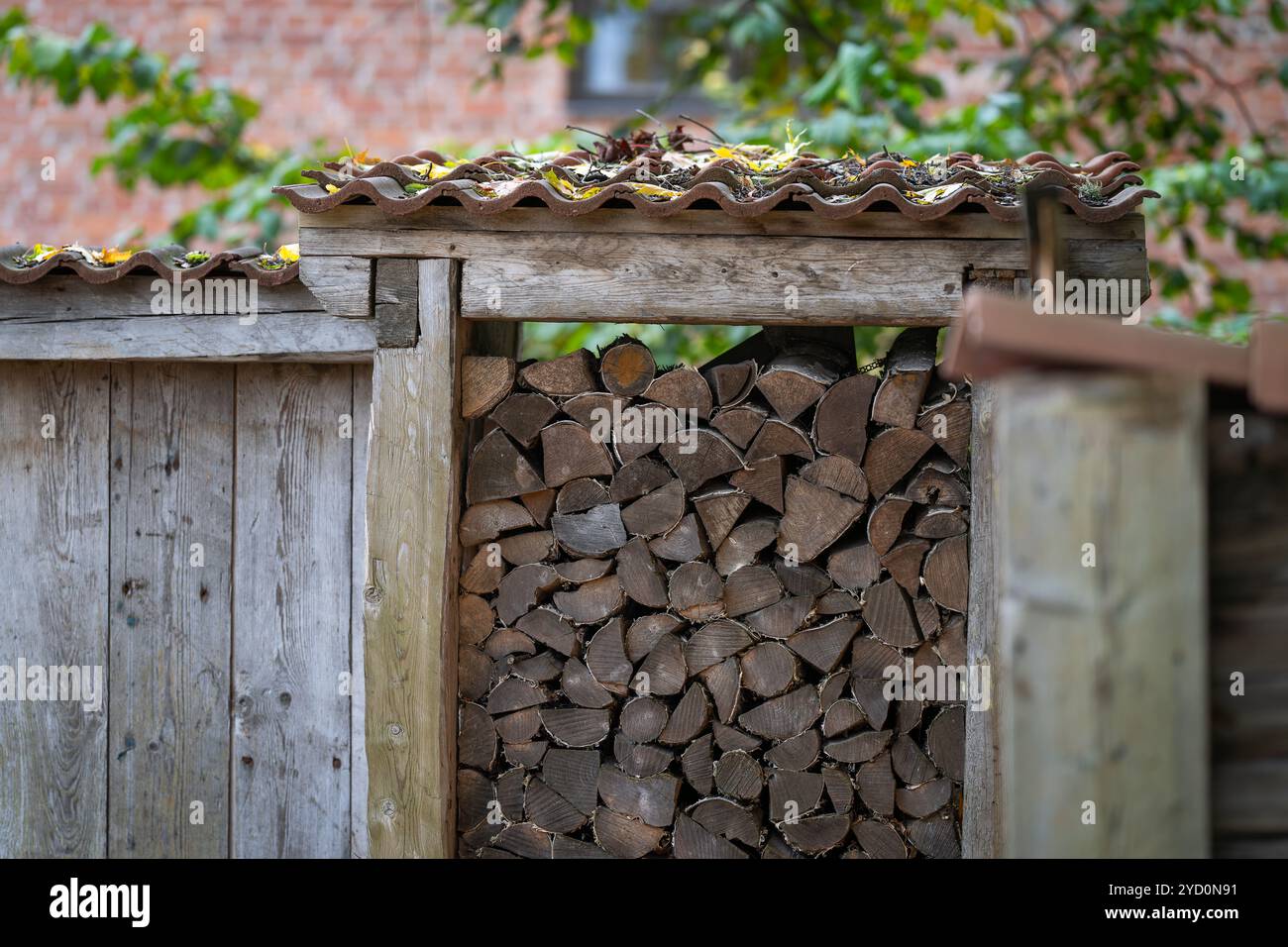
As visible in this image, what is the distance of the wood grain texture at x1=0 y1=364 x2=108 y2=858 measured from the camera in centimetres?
370

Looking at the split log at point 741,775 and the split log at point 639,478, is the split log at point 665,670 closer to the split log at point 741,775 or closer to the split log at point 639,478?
the split log at point 741,775

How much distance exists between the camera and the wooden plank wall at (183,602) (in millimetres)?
3688

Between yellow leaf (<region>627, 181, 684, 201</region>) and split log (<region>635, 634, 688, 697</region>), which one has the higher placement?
yellow leaf (<region>627, 181, 684, 201</region>)

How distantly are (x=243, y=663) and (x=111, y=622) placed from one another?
445 millimetres

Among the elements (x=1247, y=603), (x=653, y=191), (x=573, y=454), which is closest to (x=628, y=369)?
(x=573, y=454)

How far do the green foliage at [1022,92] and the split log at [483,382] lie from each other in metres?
2.48

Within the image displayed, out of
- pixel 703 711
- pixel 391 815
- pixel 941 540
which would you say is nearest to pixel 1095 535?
pixel 941 540

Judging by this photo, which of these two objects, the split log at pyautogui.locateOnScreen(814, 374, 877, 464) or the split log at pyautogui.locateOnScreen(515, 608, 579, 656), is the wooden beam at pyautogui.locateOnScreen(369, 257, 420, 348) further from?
the split log at pyautogui.locateOnScreen(814, 374, 877, 464)

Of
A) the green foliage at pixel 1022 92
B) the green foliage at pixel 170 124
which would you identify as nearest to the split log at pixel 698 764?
the green foliage at pixel 1022 92

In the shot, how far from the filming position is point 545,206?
10.5 feet

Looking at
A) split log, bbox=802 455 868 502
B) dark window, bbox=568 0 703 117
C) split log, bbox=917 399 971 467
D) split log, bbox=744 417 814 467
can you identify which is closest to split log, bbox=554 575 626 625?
split log, bbox=744 417 814 467

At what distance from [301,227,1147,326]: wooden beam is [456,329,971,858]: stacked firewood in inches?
7.3
